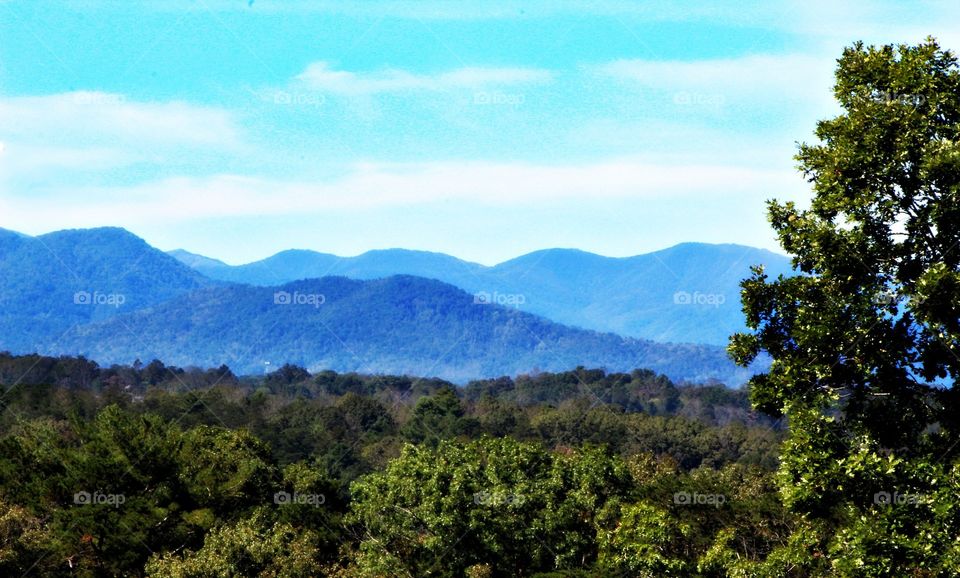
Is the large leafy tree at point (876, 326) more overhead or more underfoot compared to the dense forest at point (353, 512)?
more overhead

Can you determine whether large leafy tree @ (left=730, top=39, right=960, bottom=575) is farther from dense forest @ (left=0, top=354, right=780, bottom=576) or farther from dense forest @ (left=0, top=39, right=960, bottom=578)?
dense forest @ (left=0, top=354, right=780, bottom=576)

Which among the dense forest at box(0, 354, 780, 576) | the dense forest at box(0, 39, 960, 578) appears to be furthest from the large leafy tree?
the dense forest at box(0, 354, 780, 576)

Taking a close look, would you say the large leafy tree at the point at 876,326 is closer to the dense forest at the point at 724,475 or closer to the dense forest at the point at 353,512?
the dense forest at the point at 724,475

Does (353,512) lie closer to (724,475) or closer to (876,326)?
(724,475)

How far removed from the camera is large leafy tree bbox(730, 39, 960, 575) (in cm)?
1552

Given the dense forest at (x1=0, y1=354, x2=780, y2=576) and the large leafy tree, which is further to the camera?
the dense forest at (x1=0, y1=354, x2=780, y2=576)

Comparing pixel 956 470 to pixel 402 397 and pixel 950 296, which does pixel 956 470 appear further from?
pixel 402 397

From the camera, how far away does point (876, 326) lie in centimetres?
1612

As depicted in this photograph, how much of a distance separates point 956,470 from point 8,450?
4471 centimetres

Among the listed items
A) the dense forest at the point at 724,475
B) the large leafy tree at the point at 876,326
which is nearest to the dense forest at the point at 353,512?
the dense forest at the point at 724,475

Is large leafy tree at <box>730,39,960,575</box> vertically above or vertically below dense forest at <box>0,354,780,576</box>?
above

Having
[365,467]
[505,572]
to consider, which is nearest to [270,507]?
[505,572]

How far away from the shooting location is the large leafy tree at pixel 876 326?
1552 centimetres

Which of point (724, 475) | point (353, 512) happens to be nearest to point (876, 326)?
point (353, 512)
